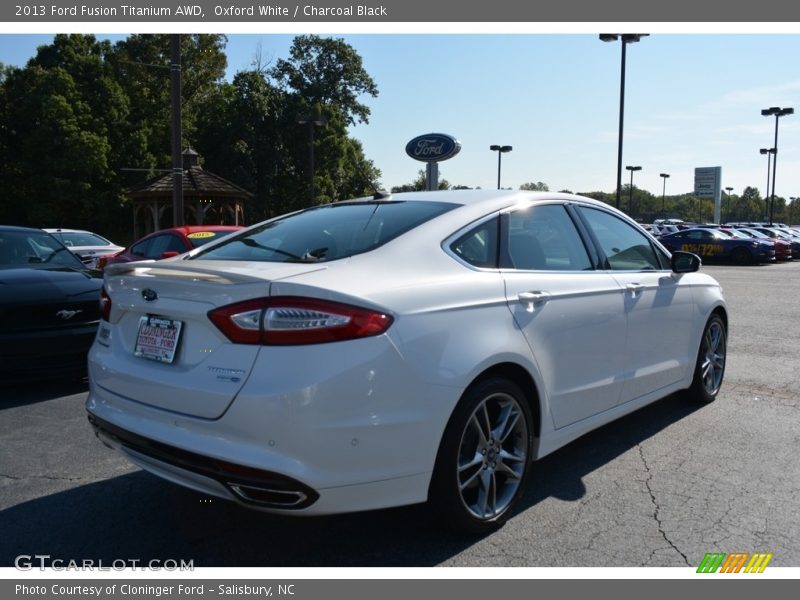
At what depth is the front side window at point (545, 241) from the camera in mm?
3697

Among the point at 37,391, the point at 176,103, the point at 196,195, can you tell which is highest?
the point at 176,103

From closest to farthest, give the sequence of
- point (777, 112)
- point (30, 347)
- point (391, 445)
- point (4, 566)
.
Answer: point (391, 445) < point (4, 566) < point (30, 347) < point (777, 112)

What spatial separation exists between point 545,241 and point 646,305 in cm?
102

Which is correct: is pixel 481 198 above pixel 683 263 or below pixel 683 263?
above

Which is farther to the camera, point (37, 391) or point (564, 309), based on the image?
point (37, 391)

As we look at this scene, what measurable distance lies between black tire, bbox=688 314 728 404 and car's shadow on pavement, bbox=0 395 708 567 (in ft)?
6.57

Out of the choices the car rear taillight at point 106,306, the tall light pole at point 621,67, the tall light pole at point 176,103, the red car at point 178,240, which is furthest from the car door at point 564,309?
the tall light pole at point 621,67

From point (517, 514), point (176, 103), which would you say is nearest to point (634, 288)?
point (517, 514)

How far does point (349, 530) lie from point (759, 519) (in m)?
2.05

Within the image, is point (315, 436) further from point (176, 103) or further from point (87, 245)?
point (87, 245)

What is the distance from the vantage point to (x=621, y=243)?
465cm

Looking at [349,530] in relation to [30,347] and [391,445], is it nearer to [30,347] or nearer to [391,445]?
[391,445]

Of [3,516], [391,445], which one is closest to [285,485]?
[391,445]

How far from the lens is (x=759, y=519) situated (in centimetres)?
345
